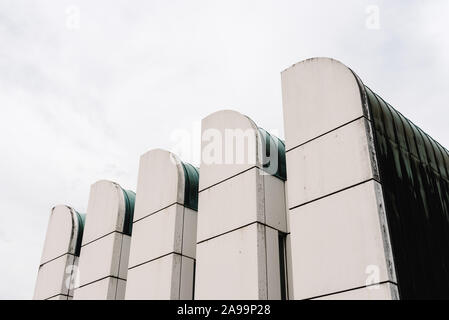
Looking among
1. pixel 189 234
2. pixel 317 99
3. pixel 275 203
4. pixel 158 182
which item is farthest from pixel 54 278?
pixel 317 99

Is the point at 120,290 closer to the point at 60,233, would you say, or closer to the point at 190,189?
the point at 190,189

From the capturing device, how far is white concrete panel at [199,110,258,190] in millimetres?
12508

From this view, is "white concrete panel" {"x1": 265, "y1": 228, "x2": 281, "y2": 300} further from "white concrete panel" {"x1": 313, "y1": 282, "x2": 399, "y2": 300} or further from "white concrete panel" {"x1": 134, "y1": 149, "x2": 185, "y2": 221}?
"white concrete panel" {"x1": 134, "y1": 149, "x2": 185, "y2": 221}

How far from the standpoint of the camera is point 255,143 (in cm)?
1240

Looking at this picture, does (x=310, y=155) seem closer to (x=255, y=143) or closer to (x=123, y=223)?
(x=255, y=143)

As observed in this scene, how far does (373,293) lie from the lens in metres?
8.63

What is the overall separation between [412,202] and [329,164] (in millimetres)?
2077

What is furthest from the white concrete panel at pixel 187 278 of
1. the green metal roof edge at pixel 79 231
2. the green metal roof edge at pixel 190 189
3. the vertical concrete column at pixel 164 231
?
the green metal roof edge at pixel 79 231

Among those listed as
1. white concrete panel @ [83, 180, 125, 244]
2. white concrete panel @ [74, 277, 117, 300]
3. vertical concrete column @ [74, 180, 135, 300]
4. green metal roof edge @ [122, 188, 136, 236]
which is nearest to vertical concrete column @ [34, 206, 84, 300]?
vertical concrete column @ [74, 180, 135, 300]

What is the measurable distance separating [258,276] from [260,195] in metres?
1.98

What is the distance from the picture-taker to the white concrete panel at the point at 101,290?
51.5 feet

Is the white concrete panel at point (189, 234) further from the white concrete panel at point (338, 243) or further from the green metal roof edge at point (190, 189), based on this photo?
the white concrete panel at point (338, 243)

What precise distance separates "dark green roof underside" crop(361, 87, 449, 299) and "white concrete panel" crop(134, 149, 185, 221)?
6274mm
